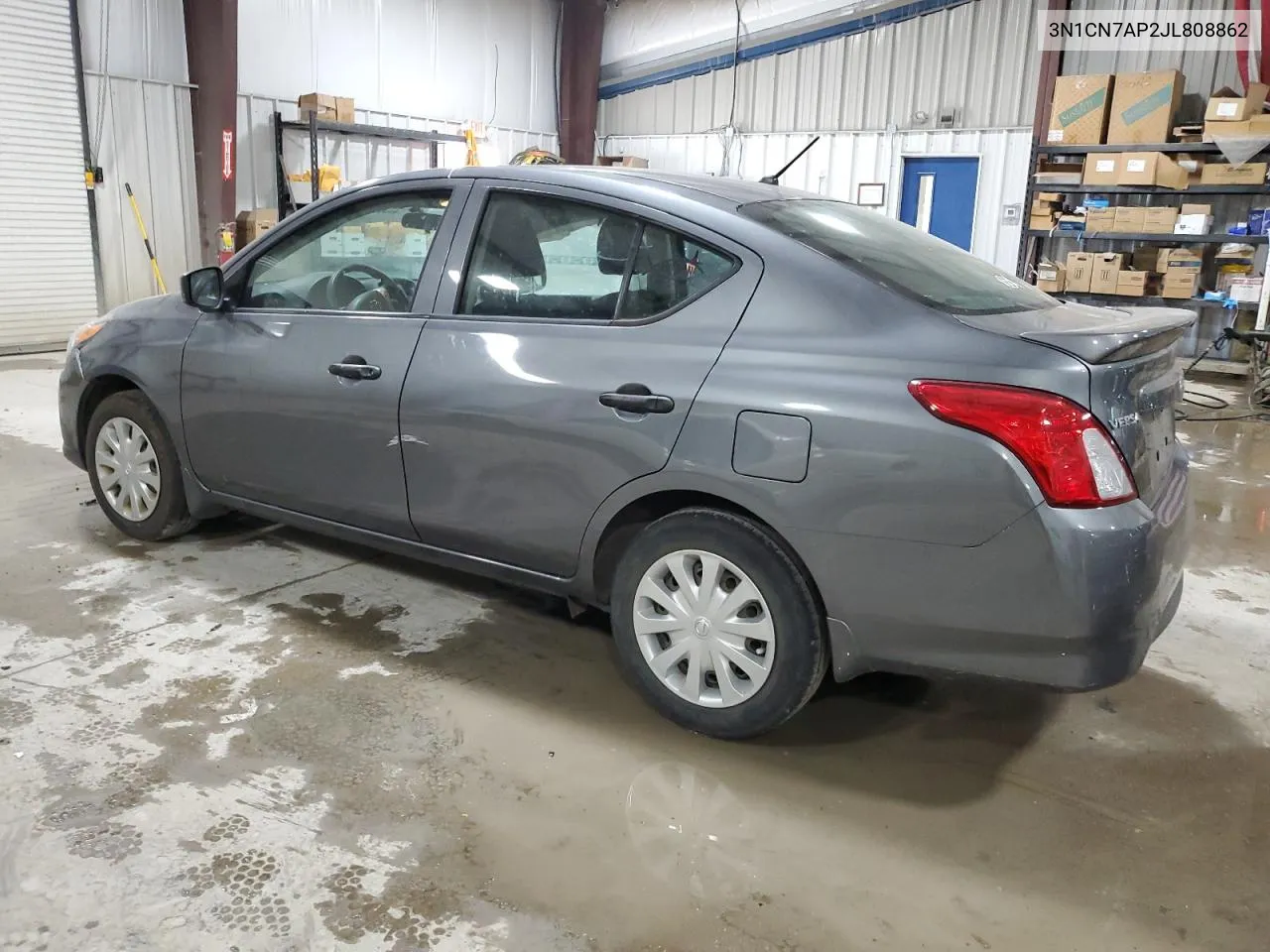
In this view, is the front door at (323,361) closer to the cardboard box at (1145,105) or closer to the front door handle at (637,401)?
the front door handle at (637,401)

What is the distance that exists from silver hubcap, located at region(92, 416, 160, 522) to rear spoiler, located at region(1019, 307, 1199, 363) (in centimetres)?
316

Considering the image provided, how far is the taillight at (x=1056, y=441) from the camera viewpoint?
1964 mm

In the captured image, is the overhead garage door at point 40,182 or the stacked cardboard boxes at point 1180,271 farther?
the stacked cardboard boxes at point 1180,271

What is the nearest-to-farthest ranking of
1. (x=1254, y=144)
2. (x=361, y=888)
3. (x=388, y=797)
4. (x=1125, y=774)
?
(x=361, y=888) → (x=388, y=797) → (x=1125, y=774) → (x=1254, y=144)

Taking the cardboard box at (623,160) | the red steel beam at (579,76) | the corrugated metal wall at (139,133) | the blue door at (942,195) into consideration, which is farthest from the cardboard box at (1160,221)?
the corrugated metal wall at (139,133)

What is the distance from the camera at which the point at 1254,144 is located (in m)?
8.85

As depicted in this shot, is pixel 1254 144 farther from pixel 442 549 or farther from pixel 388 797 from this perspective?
pixel 388 797

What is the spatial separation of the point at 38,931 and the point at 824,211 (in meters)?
2.52

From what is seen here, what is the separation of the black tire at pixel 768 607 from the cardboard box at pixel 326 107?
972cm

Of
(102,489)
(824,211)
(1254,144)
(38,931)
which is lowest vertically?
(38,931)

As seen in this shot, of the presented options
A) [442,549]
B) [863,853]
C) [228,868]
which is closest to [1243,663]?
[863,853]

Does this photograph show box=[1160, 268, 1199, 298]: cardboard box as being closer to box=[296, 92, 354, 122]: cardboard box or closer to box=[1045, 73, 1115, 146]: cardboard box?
box=[1045, 73, 1115, 146]: cardboard box

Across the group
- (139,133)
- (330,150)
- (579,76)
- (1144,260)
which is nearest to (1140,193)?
(1144,260)

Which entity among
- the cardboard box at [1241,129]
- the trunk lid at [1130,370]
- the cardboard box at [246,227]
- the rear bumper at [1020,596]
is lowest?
the rear bumper at [1020,596]
